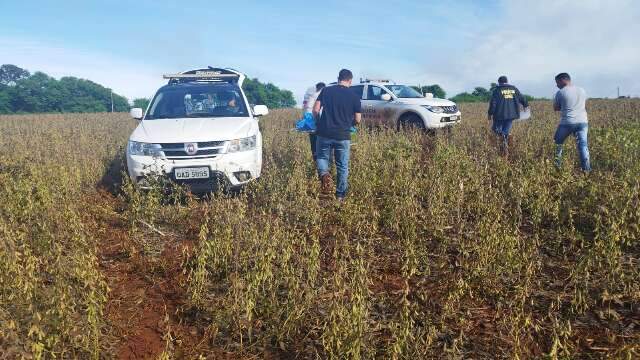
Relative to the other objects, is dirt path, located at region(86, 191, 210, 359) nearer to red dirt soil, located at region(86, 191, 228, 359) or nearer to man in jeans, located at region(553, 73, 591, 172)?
red dirt soil, located at region(86, 191, 228, 359)

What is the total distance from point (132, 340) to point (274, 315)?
1009 mm

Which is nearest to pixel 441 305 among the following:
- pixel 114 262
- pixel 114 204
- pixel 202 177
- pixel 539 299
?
pixel 539 299

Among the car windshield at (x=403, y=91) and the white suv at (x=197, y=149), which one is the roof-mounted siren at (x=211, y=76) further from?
the car windshield at (x=403, y=91)

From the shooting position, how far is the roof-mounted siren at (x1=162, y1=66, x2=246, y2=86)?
311 inches

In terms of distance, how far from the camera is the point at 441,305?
3279 millimetres

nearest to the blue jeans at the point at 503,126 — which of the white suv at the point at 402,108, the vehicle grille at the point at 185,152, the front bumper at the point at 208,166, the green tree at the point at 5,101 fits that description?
the white suv at the point at 402,108

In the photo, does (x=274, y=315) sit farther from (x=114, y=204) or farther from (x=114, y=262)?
(x=114, y=204)

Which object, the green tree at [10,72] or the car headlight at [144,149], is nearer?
the car headlight at [144,149]

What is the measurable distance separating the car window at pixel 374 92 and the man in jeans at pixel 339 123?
6.90 meters

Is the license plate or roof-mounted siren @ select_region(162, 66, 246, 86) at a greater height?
roof-mounted siren @ select_region(162, 66, 246, 86)

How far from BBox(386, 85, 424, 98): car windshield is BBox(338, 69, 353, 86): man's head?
6.77 meters

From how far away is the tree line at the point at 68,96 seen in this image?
59.9 metres

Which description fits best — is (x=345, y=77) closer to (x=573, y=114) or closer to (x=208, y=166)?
(x=208, y=166)

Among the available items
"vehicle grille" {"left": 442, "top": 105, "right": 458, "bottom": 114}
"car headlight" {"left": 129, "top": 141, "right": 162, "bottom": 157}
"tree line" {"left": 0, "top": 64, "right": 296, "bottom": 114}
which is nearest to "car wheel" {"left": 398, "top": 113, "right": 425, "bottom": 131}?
"vehicle grille" {"left": 442, "top": 105, "right": 458, "bottom": 114}
